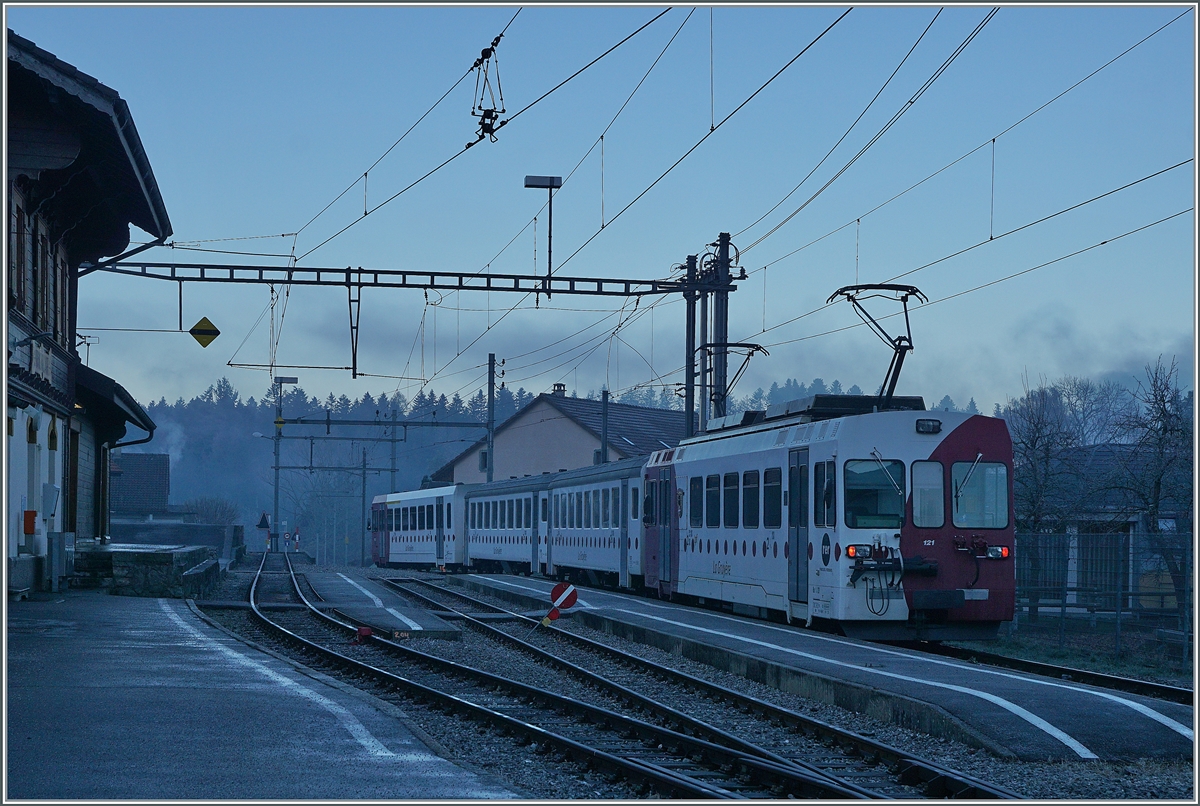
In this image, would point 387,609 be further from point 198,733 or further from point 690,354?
point 198,733

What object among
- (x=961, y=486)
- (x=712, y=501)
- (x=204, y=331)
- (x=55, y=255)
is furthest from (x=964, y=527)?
(x=55, y=255)

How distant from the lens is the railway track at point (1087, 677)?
12.6 meters

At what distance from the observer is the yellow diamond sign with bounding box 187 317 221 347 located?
24.3m

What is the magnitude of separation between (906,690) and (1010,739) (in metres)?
1.91

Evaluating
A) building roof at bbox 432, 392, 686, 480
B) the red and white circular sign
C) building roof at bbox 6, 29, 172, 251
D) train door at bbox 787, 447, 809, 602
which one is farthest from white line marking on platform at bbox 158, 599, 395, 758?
building roof at bbox 432, 392, 686, 480

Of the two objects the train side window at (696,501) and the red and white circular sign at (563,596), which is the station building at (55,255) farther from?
the train side window at (696,501)

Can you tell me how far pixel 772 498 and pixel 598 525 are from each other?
38.3ft

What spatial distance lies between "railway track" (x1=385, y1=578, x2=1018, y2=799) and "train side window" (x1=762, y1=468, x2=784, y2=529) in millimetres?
2918

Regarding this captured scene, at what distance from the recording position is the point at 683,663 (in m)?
16.5

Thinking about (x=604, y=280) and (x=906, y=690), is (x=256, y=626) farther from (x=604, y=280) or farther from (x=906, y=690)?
(x=906, y=690)

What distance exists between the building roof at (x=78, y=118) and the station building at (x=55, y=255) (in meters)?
0.02

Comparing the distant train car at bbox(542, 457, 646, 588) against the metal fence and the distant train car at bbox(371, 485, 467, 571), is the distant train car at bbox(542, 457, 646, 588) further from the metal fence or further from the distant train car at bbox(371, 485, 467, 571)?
the distant train car at bbox(371, 485, 467, 571)

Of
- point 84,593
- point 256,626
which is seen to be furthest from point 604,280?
point 84,593

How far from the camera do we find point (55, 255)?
24625mm
